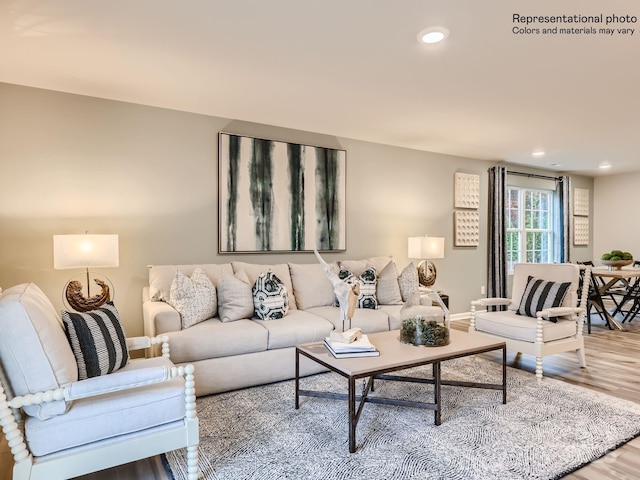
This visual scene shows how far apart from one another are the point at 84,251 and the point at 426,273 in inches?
152

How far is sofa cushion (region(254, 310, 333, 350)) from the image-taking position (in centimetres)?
308

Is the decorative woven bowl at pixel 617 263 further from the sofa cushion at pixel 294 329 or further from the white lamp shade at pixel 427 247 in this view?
the sofa cushion at pixel 294 329

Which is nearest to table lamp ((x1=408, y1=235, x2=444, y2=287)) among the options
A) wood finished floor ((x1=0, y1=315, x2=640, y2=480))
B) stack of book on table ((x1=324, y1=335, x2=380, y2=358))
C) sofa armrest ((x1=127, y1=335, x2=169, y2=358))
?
wood finished floor ((x1=0, y1=315, x2=640, y2=480))

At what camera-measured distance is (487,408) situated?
8.59ft

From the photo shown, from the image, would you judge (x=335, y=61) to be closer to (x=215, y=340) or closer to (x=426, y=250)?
(x=215, y=340)

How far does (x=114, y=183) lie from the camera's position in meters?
3.44

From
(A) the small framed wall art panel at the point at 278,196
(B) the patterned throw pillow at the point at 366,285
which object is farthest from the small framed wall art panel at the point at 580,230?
(B) the patterned throw pillow at the point at 366,285

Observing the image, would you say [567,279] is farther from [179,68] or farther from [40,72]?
[40,72]

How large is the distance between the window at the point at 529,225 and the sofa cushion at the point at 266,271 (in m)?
4.22

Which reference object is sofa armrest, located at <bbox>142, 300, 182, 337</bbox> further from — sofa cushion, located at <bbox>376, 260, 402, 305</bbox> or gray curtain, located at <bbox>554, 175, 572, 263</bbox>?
gray curtain, located at <bbox>554, 175, 572, 263</bbox>

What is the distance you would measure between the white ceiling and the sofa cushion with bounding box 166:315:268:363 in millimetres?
1939

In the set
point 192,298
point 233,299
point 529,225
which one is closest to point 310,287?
point 233,299

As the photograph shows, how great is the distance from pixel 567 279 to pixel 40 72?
4.74 m

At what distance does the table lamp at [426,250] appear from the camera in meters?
4.74
